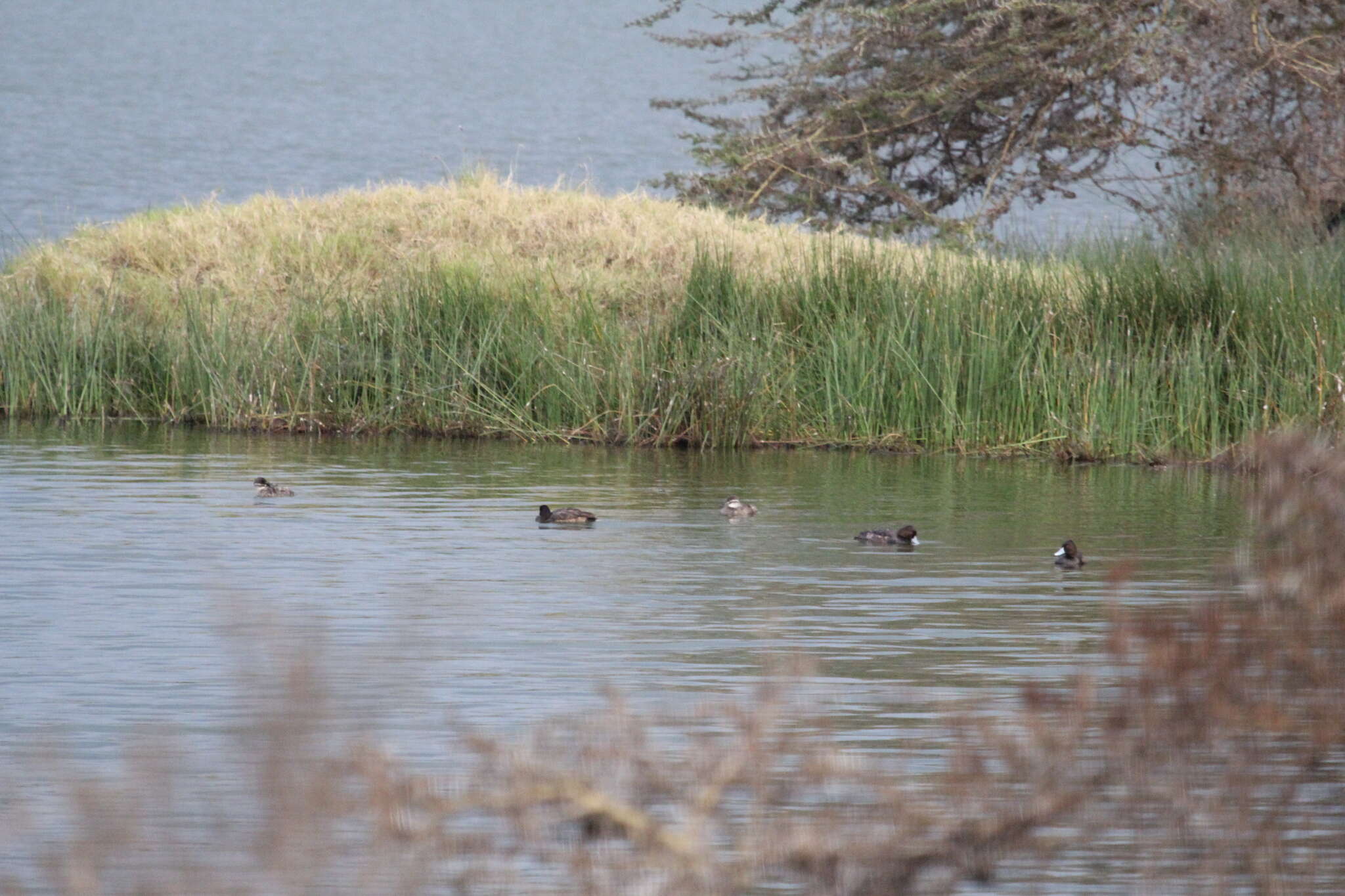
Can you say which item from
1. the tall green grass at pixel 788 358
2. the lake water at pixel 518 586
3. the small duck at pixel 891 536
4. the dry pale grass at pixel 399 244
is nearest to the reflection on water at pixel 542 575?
the lake water at pixel 518 586

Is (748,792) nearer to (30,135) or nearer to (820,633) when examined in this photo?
(820,633)

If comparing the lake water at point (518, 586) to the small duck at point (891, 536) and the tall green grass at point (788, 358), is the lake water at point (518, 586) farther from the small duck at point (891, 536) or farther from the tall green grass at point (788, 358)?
the tall green grass at point (788, 358)

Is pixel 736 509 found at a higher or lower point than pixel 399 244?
lower

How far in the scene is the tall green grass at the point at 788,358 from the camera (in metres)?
17.1

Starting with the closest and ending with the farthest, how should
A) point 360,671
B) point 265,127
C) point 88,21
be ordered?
point 360,671, point 265,127, point 88,21

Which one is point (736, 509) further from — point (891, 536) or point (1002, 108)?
point (1002, 108)

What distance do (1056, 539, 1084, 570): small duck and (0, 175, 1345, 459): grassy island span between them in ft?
16.8

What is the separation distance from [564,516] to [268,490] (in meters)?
2.55

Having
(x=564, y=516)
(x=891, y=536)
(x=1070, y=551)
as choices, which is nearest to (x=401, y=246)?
(x=564, y=516)

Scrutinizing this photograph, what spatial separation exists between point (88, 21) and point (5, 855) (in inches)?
7620

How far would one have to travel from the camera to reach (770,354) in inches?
724

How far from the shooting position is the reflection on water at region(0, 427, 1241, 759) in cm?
787

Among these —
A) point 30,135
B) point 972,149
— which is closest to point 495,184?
point 972,149

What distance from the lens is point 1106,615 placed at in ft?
32.5
